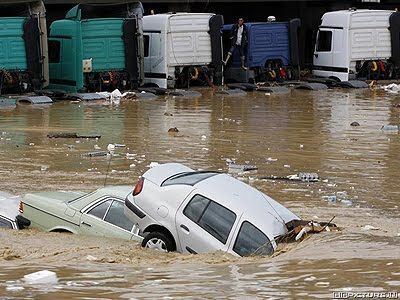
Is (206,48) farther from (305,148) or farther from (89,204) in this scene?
(89,204)

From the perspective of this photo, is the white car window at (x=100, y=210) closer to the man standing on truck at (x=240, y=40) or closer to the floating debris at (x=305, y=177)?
the floating debris at (x=305, y=177)

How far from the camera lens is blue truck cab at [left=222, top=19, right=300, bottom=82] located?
38469 mm

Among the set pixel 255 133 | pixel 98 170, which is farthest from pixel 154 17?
pixel 98 170

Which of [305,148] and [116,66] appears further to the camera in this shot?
[116,66]

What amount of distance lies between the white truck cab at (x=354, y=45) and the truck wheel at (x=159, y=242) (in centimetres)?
2699

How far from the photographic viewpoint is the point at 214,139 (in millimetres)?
24812

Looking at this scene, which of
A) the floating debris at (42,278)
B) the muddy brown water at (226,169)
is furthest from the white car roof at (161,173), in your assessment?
the floating debris at (42,278)

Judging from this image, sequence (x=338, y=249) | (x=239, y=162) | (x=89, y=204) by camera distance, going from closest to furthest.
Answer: (x=338, y=249)
(x=89, y=204)
(x=239, y=162)

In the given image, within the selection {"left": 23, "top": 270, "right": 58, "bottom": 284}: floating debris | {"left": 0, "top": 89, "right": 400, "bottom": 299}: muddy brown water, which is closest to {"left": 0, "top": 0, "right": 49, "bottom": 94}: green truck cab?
{"left": 0, "top": 89, "right": 400, "bottom": 299}: muddy brown water

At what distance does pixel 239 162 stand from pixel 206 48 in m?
16.3

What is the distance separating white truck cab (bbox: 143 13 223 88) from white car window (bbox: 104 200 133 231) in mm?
23287

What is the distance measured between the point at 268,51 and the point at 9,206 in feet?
82.0

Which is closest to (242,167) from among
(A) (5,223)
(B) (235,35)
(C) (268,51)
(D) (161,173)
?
(A) (5,223)

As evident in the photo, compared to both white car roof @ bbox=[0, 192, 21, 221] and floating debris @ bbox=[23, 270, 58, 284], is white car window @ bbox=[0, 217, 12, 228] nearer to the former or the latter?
white car roof @ bbox=[0, 192, 21, 221]
